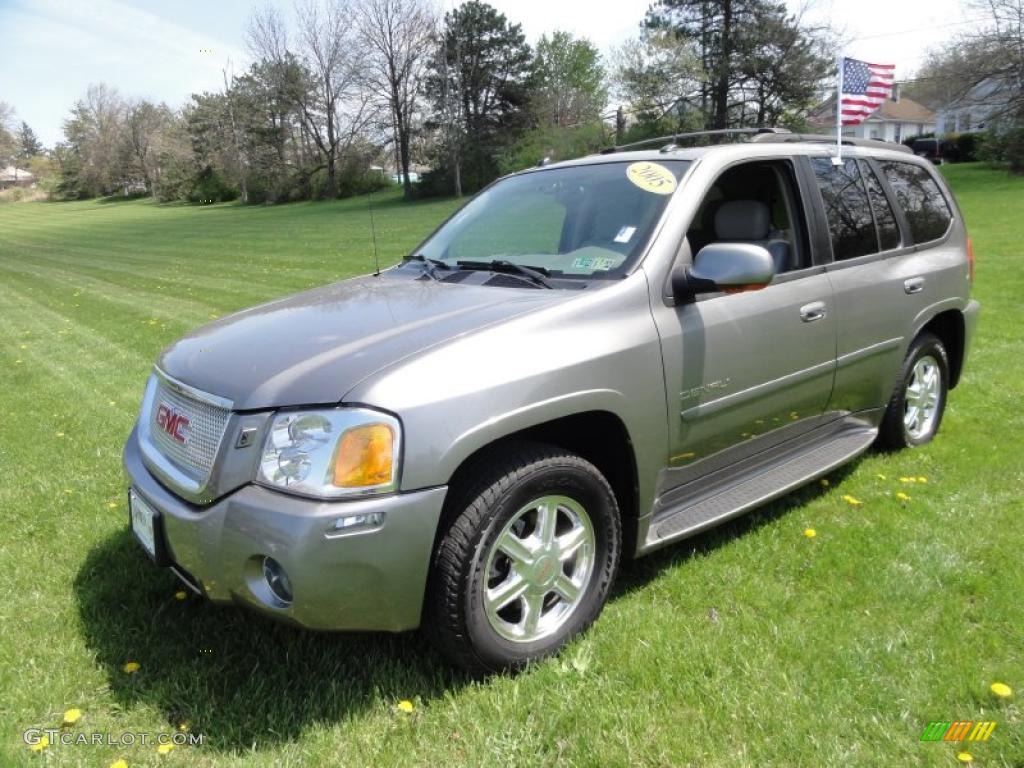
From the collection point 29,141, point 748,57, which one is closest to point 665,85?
point 748,57

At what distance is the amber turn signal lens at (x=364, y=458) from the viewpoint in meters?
2.26

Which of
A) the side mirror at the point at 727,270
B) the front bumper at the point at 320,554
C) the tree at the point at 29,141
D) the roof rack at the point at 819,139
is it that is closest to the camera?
the front bumper at the point at 320,554

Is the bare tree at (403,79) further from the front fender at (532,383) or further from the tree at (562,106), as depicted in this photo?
the front fender at (532,383)

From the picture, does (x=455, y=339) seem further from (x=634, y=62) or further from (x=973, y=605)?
(x=634, y=62)

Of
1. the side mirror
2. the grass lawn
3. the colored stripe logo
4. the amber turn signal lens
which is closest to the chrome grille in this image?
the amber turn signal lens

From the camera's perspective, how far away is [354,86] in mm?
53375

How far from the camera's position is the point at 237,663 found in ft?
9.23

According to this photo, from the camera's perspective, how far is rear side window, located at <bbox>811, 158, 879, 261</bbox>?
3.88 meters

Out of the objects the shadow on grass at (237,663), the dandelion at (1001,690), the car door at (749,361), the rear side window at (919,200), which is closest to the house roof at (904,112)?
the rear side window at (919,200)

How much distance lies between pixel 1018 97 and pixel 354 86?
38622mm

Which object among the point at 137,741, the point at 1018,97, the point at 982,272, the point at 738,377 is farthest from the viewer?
the point at 1018,97

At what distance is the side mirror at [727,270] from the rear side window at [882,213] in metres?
1.59

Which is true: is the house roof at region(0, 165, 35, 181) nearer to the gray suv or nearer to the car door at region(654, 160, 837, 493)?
the gray suv

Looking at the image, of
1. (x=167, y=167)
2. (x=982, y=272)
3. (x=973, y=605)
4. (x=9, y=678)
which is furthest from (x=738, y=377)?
(x=167, y=167)
